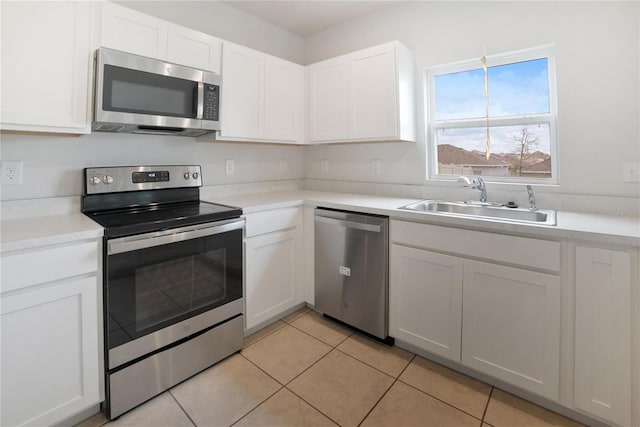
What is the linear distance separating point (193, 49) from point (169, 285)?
147 centimetres

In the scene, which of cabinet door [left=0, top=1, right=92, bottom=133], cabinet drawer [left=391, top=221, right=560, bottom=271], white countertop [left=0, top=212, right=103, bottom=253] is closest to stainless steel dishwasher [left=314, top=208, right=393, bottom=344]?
cabinet drawer [left=391, top=221, right=560, bottom=271]

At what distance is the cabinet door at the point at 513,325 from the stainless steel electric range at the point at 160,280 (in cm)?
136

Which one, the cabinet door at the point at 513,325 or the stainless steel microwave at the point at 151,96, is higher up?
the stainless steel microwave at the point at 151,96

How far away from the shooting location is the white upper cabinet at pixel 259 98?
7.63 ft

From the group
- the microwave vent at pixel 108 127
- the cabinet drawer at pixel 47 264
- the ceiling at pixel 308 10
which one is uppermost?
the ceiling at pixel 308 10

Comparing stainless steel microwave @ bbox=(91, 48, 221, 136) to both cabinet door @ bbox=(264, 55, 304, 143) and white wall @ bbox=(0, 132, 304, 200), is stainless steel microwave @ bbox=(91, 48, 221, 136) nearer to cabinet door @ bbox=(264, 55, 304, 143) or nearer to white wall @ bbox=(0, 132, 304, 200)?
white wall @ bbox=(0, 132, 304, 200)

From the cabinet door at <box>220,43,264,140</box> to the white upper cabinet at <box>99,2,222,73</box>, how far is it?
0.11 m

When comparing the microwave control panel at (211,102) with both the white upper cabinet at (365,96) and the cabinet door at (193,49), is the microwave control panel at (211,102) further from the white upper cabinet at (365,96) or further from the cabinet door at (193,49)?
the white upper cabinet at (365,96)

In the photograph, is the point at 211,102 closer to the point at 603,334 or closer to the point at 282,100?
the point at 282,100

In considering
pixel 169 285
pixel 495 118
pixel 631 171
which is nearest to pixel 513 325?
pixel 631 171

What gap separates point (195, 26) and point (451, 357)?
2834mm

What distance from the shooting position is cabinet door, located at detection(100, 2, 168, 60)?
5.70 feet

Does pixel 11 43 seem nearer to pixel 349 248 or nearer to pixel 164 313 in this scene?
pixel 164 313

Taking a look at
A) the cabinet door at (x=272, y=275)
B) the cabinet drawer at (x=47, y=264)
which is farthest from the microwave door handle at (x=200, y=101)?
the cabinet drawer at (x=47, y=264)
